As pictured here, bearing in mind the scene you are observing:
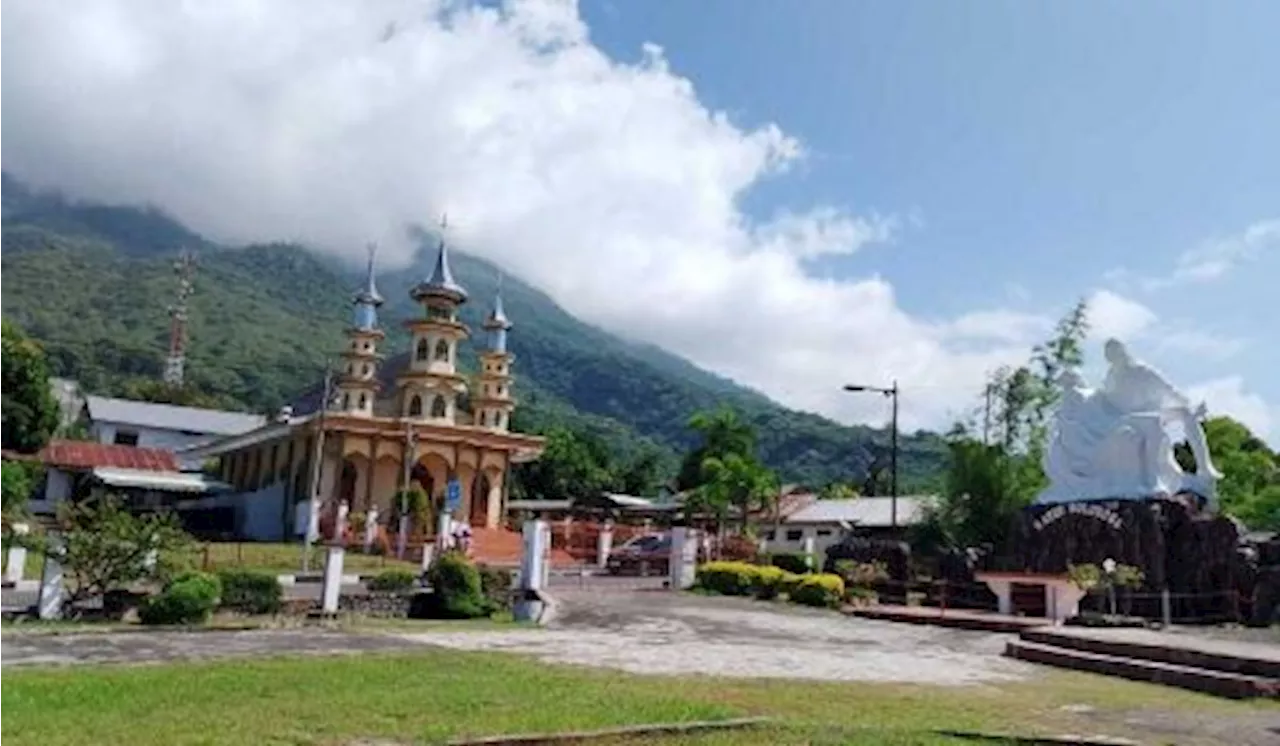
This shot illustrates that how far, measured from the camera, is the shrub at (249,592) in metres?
18.3

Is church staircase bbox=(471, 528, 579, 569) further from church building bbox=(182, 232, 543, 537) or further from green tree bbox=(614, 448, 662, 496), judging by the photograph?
green tree bbox=(614, 448, 662, 496)

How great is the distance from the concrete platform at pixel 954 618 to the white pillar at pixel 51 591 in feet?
46.2

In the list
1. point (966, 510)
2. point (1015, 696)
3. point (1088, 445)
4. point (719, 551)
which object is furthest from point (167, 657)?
point (966, 510)

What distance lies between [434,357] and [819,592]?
26.6 meters

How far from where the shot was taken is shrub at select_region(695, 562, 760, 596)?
26938 mm

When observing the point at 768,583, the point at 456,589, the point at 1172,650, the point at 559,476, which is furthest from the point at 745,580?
the point at 559,476

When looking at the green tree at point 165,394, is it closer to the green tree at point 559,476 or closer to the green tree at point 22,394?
the green tree at point 559,476

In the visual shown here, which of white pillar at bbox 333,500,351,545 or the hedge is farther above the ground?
white pillar at bbox 333,500,351,545

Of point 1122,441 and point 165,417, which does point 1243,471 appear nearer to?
point 1122,441

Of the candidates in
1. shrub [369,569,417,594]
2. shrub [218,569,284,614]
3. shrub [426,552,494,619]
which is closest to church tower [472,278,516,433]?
shrub [369,569,417,594]

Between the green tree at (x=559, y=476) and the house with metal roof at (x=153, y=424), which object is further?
the green tree at (x=559, y=476)

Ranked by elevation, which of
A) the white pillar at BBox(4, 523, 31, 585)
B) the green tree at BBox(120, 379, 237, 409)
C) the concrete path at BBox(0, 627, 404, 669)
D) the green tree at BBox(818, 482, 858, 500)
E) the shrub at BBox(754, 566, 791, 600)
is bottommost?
the concrete path at BBox(0, 627, 404, 669)

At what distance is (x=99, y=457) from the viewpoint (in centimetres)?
5459

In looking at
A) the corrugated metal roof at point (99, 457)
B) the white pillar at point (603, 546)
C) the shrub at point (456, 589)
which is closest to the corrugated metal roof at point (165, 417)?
the corrugated metal roof at point (99, 457)
